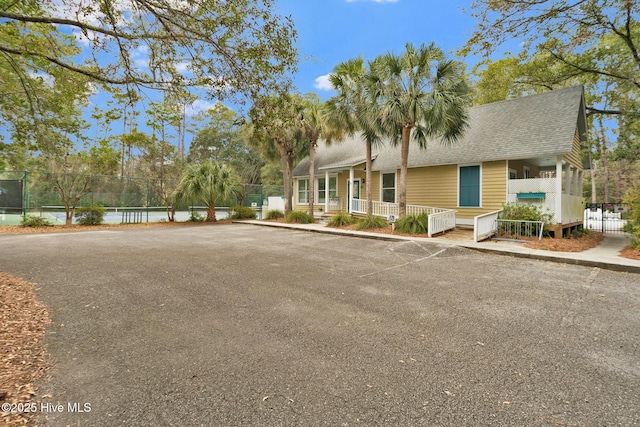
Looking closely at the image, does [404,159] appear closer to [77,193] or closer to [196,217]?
[196,217]

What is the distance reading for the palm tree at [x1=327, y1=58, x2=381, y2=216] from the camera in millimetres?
11570

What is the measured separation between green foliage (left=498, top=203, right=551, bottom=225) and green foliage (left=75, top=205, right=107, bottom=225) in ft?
55.7

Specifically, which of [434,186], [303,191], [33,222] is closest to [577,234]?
[434,186]

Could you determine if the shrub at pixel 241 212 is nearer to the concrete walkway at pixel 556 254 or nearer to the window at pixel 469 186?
the concrete walkway at pixel 556 254

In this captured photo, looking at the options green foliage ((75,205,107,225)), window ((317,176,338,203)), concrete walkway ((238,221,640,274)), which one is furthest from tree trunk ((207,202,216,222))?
concrete walkway ((238,221,640,274))

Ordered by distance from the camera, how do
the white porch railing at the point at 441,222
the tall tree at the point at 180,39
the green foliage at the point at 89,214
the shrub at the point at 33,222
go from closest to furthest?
1. the tall tree at the point at 180,39
2. the white porch railing at the point at 441,222
3. the shrub at the point at 33,222
4. the green foliage at the point at 89,214

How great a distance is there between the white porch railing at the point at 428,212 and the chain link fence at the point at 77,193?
766cm

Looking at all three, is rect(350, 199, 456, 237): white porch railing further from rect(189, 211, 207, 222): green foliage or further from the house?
rect(189, 211, 207, 222): green foliage

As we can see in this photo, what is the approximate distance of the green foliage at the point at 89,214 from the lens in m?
13.6

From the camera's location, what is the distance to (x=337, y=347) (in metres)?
2.72

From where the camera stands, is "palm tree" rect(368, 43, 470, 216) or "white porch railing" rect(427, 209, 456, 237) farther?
"palm tree" rect(368, 43, 470, 216)

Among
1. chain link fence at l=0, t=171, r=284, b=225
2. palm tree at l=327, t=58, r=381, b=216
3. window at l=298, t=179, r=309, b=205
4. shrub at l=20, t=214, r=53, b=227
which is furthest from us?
window at l=298, t=179, r=309, b=205

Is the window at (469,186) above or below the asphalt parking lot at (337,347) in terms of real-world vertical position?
above

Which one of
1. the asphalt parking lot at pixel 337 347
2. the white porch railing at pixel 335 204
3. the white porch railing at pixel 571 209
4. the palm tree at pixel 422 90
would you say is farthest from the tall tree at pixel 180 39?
the white porch railing at pixel 335 204
